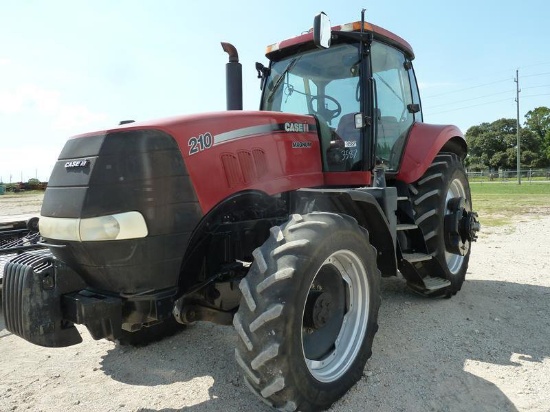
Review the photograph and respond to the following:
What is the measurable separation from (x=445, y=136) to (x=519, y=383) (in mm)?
2637

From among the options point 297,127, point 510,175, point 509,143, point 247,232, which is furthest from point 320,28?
point 509,143

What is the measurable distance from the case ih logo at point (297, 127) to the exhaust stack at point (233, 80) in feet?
2.52

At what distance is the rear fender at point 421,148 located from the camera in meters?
4.41

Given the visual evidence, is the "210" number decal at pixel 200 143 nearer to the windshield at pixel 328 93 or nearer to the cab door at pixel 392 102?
the windshield at pixel 328 93

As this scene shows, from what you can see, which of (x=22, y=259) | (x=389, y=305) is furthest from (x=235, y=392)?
(x=389, y=305)

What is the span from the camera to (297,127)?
3488 millimetres

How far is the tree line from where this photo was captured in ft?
206

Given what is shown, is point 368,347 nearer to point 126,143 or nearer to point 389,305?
point 389,305

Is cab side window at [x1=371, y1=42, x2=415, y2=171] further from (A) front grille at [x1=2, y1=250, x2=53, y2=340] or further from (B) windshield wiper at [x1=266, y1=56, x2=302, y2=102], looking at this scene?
(A) front grille at [x1=2, y1=250, x2=53, y2=340]

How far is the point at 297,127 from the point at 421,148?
1641 mm

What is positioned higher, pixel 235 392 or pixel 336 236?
pixel 336 236

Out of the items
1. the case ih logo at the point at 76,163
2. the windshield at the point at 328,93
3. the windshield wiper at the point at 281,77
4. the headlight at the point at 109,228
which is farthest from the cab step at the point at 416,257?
the case ih logo at the point at 76,163

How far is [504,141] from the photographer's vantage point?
228 feet

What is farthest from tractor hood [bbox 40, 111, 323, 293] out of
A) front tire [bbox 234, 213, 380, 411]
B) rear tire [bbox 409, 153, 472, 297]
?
rear tire [bbox 409, 153, 472, 297]
